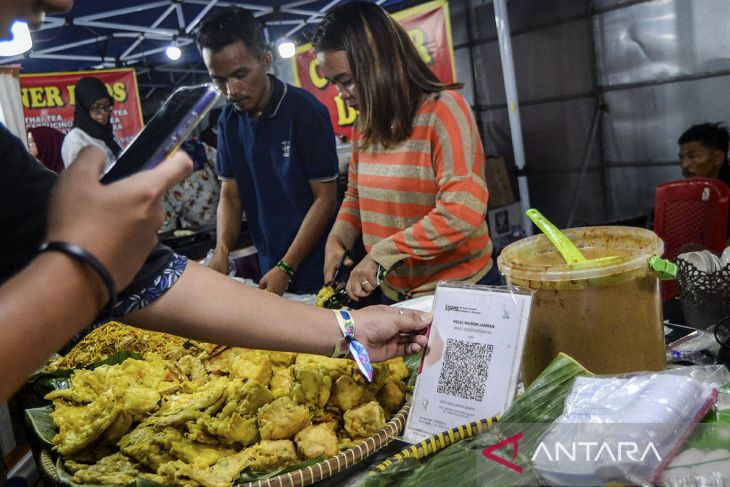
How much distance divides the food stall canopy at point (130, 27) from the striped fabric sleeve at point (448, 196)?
5425 millimetres

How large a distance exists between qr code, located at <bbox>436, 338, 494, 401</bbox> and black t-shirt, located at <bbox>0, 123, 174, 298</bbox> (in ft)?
2.03

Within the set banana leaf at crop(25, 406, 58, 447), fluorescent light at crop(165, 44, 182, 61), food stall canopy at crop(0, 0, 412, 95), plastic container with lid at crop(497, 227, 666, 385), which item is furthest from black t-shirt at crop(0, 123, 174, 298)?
fluorescent light at crop(165, 44, 182, 61)

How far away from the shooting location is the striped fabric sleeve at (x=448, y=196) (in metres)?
1.93

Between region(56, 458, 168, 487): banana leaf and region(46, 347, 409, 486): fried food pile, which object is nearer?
region(56, 458, 168, 487): banana leaf

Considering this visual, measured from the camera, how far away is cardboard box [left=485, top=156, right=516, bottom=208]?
7090 mm

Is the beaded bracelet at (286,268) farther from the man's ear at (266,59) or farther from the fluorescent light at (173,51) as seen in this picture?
the fluorescent light at (173,51)

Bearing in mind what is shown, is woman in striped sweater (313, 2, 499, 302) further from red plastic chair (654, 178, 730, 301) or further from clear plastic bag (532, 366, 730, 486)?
red plastic chair (654, 178, 730, 301)

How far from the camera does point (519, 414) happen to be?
0.99m

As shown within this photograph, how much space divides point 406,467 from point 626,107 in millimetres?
6444

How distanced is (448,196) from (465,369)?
0.90 metres

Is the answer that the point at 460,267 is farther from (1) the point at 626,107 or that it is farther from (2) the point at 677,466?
(1) the point at 626,107

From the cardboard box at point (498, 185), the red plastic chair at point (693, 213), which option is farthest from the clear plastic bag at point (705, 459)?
the cardboard box at point (498, 185)

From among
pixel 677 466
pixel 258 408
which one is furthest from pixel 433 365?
pixel 677 466

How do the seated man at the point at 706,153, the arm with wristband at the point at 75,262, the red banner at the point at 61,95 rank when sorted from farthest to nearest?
the red banner at the point at 61,95 < the seated man at the point at 706,153 < the arm with wristband at the point at 75,262
